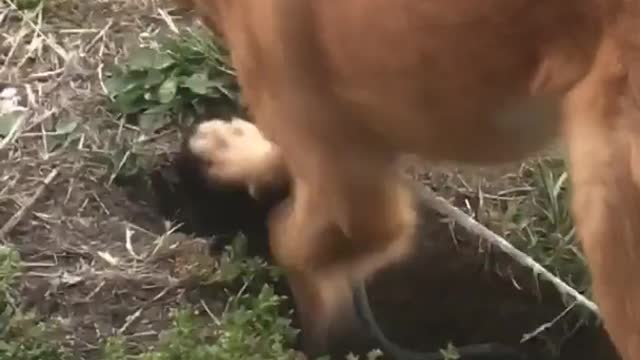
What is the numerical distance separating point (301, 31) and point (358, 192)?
247 mm

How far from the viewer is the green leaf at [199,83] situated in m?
2.18

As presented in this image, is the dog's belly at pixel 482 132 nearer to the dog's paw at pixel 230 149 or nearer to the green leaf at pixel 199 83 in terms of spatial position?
the dog's paw at pixel 230 149

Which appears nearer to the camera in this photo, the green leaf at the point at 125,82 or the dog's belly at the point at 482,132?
the dog's belly at the point at 482,132

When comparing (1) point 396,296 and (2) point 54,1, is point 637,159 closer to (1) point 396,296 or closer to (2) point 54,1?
(1) point 396,296

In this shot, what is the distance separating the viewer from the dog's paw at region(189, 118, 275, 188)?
207 centimetres

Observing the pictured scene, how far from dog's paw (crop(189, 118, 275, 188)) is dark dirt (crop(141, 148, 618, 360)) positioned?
3 centimetres

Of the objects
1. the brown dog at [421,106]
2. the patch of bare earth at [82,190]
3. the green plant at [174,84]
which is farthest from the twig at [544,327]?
the green plant at [174,84]

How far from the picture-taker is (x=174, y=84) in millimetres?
2191

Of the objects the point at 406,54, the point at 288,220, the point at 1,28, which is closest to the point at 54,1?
the point at 1,28

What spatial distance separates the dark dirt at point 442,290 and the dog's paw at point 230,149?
0.09 feet

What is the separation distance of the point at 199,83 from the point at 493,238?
0.55 metres

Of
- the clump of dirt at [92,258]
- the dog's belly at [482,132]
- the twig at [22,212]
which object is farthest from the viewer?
the twig at [22,212]

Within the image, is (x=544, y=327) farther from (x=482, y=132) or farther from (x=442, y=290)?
(x=482, y=132)

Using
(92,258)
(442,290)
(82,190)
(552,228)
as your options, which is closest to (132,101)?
(82,190)
